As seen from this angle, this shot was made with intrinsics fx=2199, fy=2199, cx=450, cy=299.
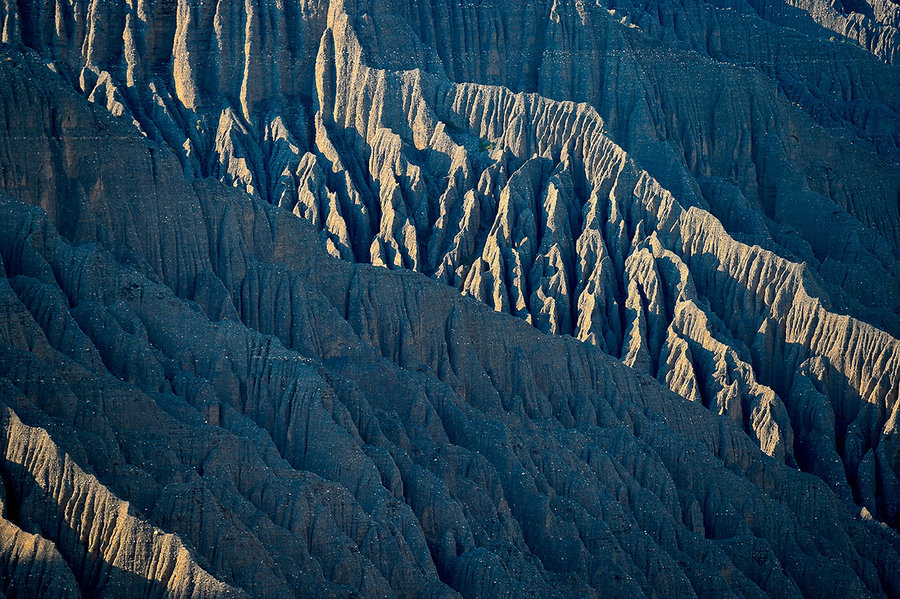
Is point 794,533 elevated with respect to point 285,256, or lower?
lower

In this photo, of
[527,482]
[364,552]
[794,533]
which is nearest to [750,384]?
[794,533]

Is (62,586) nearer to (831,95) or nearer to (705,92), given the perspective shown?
(705,92)

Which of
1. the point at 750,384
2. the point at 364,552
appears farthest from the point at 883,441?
the point at 364,552

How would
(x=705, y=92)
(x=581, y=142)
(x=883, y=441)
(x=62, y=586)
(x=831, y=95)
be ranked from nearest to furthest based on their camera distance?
1. (x=62, y=586)
2. (x=883, y=441)
3. (x=581, y=142)
4. (x=705, y=92)
5. (x=831, y=95)

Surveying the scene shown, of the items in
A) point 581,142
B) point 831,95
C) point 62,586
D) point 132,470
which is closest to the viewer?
point 62,586

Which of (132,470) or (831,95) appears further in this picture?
(831,95)

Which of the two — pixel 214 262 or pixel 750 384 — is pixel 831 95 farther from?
pixel 214 262
